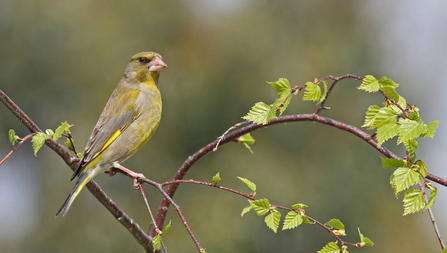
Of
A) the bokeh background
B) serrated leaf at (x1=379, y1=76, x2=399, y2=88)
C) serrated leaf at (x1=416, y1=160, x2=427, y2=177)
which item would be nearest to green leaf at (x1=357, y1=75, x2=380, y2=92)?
serrated leaf at (x1=379, y1=76, x2=399, y2=88)

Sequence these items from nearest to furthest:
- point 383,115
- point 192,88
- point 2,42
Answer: point 383,115
point 2,42
point 192,88

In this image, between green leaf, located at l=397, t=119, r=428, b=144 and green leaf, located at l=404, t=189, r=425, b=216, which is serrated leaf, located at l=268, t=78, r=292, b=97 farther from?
green leaf, located at l=404, t=189, r=425, b=216

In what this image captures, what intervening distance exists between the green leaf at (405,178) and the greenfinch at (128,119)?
222 centimetres

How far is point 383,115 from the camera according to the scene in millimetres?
1901

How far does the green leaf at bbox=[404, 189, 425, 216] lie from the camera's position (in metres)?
1.84

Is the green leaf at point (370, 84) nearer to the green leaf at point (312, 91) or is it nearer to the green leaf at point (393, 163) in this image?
the green leaf at point (312, 91)

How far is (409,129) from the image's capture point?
1.78 meters

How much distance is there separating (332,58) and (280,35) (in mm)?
3219

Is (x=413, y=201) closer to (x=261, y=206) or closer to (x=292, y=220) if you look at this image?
(x=292, y=220)

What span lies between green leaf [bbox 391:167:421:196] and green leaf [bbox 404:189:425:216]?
0.09 meters

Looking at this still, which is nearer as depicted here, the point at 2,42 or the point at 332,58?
the point at 2,42

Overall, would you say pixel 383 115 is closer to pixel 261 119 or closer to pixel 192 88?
pixel 261 119

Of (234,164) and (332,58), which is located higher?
(332,58)

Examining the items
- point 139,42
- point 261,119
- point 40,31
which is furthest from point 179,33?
point 261,119
